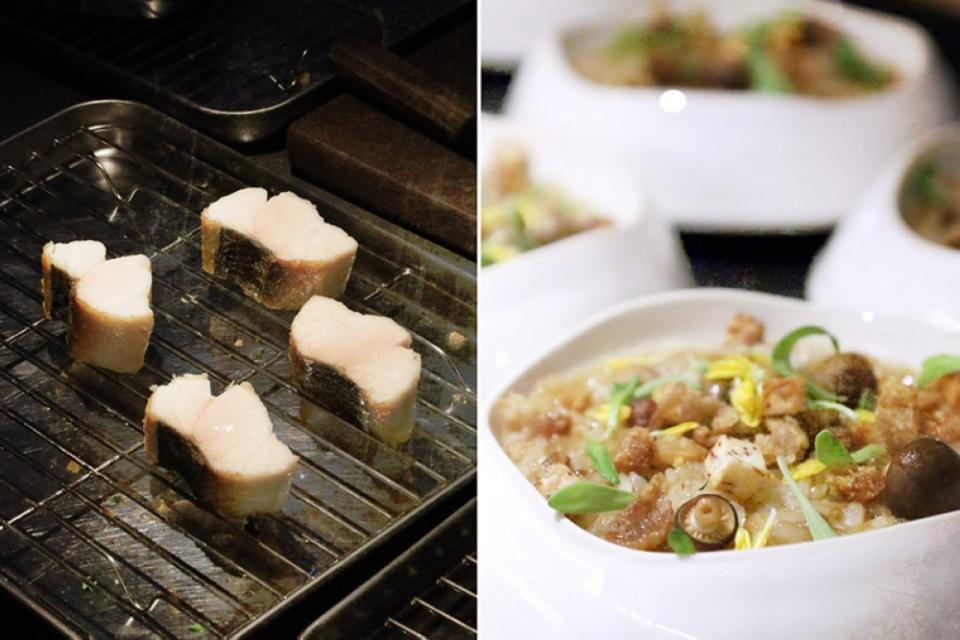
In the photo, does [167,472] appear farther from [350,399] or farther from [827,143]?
[827,143]

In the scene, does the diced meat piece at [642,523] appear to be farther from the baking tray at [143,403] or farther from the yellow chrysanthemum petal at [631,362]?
the baking tray at [143,403]

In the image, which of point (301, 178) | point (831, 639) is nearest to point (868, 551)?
point (831, 639)

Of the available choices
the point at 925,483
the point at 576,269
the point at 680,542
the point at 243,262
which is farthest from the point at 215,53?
the point at 925,483

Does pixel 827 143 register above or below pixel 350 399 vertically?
above

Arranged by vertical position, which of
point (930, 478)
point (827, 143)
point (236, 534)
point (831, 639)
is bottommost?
point (236, 534)

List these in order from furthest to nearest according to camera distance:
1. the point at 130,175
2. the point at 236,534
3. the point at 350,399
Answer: the point at 130,175
the point at 350,399
the point at 236,534

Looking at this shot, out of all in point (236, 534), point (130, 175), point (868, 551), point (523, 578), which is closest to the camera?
point (868, 551)

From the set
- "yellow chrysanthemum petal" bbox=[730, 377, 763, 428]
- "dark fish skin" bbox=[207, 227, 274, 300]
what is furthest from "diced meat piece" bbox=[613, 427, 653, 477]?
"dark fish skin" bbox=[207, 227, 274, 300]
